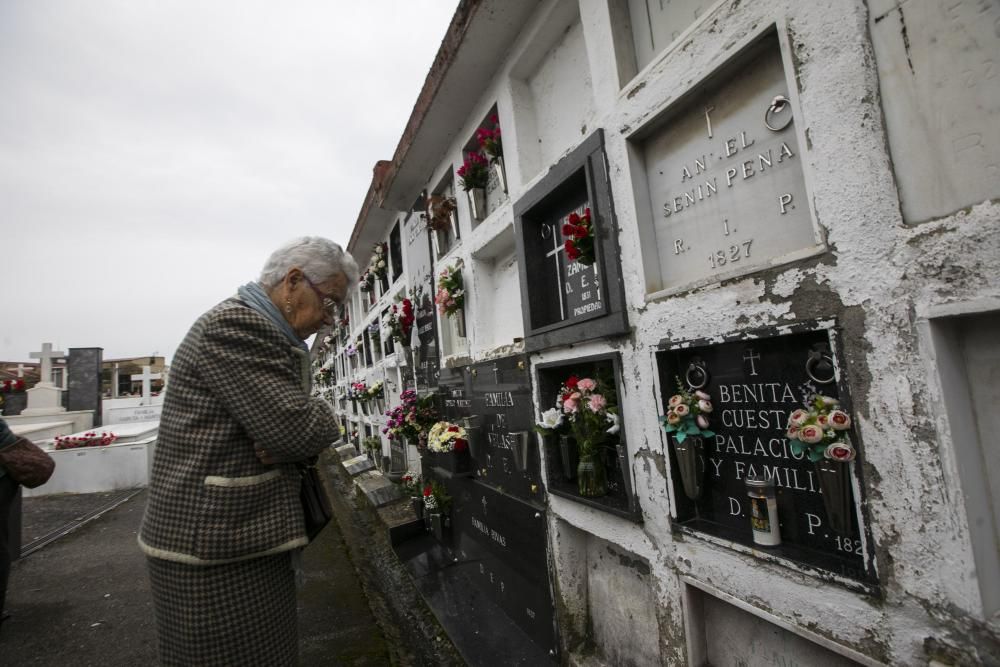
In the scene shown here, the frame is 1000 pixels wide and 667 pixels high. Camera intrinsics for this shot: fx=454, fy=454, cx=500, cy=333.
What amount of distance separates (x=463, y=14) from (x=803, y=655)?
4.35 m

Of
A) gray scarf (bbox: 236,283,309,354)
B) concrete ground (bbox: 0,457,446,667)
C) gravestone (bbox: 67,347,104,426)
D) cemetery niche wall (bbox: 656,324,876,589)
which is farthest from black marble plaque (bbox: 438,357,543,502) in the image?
gravestone (bbox: 67,347,104,426)

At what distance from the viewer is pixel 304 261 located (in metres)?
1.86

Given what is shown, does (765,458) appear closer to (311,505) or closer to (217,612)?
(311,505)

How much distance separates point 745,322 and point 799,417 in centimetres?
41

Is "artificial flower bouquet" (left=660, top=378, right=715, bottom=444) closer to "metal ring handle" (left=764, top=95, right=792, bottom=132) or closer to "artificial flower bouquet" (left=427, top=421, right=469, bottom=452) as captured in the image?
"metal ring handle" (left=764, top=95, right=792, bottom=132)

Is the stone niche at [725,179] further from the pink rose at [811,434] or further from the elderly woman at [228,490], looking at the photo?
the elderly woman at [228,490]

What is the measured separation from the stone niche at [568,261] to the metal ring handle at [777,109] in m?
0.84

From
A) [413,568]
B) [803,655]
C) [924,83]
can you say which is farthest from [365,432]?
[924,83]

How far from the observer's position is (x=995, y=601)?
123 cm

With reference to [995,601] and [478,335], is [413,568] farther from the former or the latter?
[995,601]

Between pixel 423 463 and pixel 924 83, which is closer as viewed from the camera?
pixel 924 83

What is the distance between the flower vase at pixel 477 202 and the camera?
447 centimetres

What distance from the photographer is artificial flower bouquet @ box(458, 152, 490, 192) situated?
4.35 m

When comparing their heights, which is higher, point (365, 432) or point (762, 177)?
point (762, 177)
